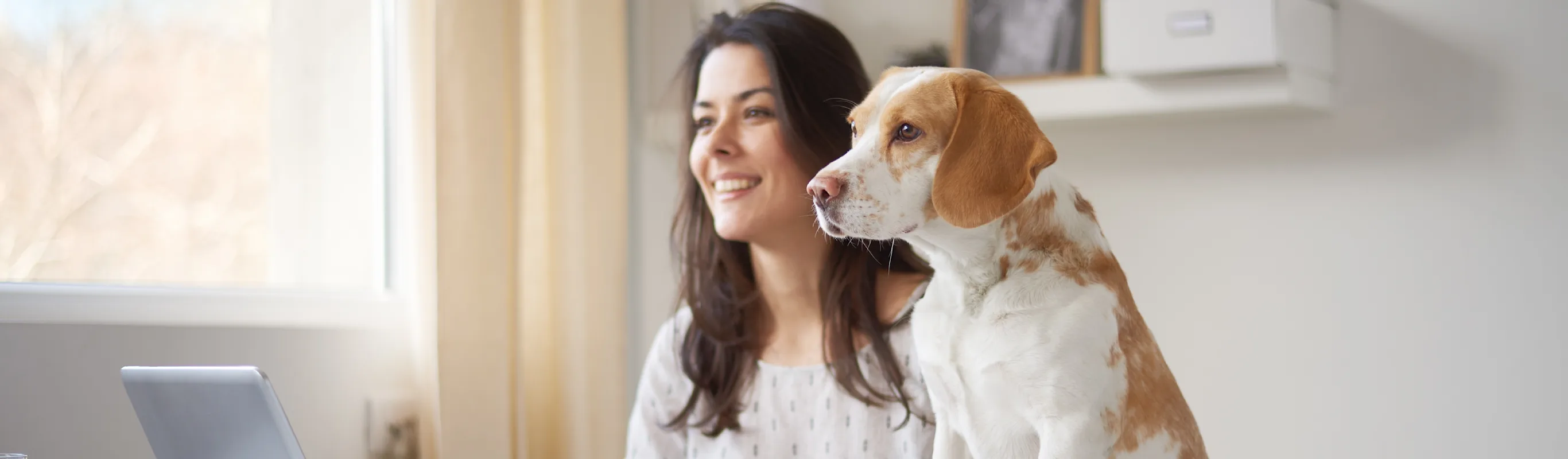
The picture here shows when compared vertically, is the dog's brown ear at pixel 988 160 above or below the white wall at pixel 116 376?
above

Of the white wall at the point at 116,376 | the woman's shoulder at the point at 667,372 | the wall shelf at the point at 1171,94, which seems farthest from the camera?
the wall shelf at the point at 1171,94

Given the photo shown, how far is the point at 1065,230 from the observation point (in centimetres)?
78

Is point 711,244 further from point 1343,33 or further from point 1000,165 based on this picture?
point 1343,33

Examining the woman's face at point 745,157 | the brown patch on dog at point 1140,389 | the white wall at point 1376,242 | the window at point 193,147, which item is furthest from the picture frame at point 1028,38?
the brown patch on dog at point 1140,389

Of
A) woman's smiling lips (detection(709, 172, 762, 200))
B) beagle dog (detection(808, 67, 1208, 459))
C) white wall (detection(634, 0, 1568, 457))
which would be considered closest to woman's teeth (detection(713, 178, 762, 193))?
woman's smiling lips (detection(709, 172, 762, 200))

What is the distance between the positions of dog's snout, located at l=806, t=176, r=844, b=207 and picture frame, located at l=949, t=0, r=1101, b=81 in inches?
49.1

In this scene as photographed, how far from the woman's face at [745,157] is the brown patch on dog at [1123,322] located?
614 millimetres

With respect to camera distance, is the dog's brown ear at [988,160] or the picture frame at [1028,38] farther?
the picture frame at [1028,38]

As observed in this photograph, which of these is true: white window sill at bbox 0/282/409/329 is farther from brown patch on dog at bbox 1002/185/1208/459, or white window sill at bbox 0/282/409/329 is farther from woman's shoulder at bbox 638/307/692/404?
brown patch on dog at bbox 1002/185/1208/459

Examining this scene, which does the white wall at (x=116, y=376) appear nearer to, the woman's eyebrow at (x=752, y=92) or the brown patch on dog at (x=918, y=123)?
the woman's eyebrow at (x=752, y=92)

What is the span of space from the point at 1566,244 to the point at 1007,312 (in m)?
1.43

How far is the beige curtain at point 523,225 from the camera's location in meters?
1.79

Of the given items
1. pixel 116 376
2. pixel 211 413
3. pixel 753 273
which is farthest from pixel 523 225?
pixel 211 413

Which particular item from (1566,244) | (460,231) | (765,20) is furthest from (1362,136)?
(460,231)
